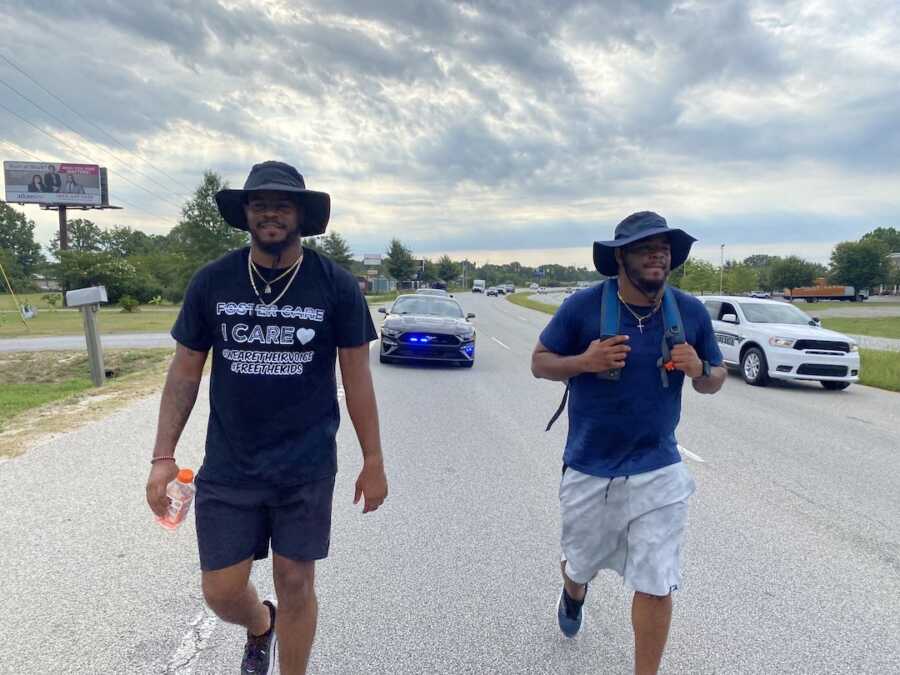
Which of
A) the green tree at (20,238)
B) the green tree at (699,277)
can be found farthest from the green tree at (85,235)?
the green tree at (699,277)

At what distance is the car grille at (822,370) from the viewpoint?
11.2 meters

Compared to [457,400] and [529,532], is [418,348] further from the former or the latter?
[529,532]

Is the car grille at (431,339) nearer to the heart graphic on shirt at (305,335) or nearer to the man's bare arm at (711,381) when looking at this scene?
the man's bare arm at (711,381)

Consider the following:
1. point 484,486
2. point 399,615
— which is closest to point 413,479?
point 484,486

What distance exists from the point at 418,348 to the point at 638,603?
33.5ft

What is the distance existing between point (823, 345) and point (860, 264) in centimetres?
9485

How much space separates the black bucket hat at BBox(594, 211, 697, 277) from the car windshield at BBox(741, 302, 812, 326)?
35.4 ft

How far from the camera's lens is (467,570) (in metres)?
3.66

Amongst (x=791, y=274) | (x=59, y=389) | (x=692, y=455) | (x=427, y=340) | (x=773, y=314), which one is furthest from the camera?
(x=791, y=274)

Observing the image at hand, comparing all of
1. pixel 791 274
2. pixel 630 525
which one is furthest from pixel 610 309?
pixel 791 274

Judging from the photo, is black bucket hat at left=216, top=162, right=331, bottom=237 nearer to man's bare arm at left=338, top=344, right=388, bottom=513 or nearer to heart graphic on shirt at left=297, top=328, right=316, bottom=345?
heart graphic on shirt at left=297, top=328, right=316, bottom=345

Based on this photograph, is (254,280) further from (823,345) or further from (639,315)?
(823,345)

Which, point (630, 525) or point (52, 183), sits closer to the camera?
point (630, 525)

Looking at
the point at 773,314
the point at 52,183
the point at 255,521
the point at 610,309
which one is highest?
the point at 52,183
